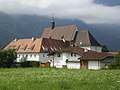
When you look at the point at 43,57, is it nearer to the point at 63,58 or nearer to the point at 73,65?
the point at 63,58

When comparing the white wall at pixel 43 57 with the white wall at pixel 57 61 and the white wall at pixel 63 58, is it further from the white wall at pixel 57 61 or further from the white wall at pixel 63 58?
the white wall at pixel 63 58

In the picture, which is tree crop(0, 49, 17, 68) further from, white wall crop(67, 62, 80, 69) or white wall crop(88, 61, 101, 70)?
white wall crop(88, 61, 101, 70)

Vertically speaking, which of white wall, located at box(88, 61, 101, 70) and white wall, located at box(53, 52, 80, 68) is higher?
white wall, located at box(53, 52, 80, 68)

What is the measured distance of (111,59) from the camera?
7844 centimetres

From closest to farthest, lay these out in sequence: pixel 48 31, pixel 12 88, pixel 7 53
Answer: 1. pixel 12 88
2. pixel 7 53
3. pixel 48 31

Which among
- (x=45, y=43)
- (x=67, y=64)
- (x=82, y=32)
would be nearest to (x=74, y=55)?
(x=67, y=64)

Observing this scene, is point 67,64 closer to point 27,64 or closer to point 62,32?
point 27,64

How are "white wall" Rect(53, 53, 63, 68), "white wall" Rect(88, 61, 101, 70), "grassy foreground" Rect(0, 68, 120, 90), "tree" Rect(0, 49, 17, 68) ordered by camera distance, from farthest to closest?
"white wall" Rect(53, 53, 63, 68), "white wall" Rect(88, 61, 101, 70), "tree" Rect(0, 49, 17, 68), "grassy foreground" Rect(0, 68, 120, 90)

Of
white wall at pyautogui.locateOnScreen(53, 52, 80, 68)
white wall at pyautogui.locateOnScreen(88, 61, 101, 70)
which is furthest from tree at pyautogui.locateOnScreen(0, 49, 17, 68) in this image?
white wall at pyautogui.locateOnScreen(53, 52, 80, 68)

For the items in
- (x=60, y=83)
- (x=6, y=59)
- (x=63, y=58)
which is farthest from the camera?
(x=63, y=58)

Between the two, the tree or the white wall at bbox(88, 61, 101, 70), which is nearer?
the tree

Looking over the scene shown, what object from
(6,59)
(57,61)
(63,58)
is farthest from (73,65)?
(6,59)

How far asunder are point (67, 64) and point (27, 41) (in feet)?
101

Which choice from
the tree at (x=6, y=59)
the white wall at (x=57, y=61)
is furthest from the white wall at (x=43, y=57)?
the tree at (x=6, y=59)
